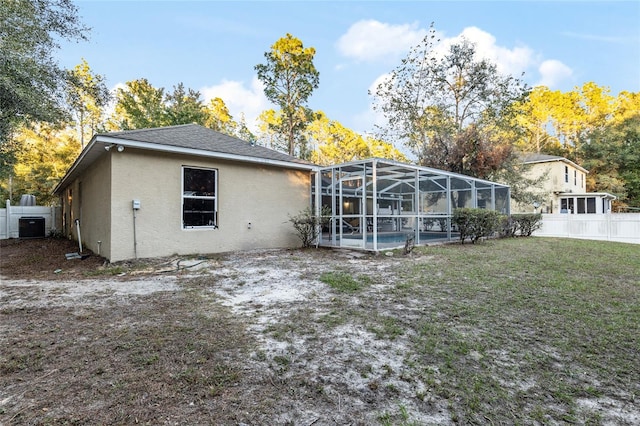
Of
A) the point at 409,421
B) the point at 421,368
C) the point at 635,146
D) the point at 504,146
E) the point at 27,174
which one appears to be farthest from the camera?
the point at 635,146

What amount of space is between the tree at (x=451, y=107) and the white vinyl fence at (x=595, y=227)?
3638 mm

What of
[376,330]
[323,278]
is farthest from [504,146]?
[376,330]

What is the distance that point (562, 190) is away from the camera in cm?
2127

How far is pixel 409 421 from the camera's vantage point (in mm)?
1771

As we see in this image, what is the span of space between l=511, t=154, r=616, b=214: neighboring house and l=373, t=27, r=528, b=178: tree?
5.33m

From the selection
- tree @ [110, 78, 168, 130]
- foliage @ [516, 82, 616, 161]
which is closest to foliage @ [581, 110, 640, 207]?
foliage @ [516, 82, 616, 161]

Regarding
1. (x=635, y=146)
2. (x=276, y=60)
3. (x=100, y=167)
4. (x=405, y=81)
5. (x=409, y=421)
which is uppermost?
(x=276, y=60)

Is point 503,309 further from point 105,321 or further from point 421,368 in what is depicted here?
point 105,321

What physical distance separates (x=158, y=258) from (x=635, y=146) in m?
32.8

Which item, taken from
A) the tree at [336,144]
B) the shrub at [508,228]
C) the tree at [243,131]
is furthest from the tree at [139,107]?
the shrub at [508,228]

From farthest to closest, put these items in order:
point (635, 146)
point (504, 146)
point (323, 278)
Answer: point (635, 146) < point (504, 146) < point (323, 278)

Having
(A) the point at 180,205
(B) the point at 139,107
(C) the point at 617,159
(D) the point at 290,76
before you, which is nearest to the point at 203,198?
(A) the point at 180,205

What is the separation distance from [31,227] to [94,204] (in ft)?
29.5

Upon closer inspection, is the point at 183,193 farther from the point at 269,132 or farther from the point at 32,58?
the point at 269,132
